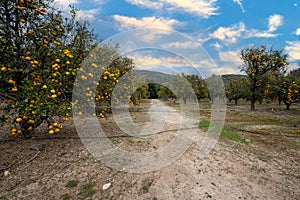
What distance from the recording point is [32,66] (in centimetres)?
425

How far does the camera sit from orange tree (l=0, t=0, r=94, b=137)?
150 inches

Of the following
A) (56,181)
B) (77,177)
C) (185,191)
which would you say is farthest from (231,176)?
(56,181)

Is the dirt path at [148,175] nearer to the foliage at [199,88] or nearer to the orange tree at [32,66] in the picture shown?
the orange tree at [32,66]

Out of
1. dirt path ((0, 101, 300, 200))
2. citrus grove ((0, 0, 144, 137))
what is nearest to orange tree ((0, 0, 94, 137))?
citrus grove ((0, 0, 144, 137))

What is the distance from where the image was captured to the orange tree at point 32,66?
3.82 metres

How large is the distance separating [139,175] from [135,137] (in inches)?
115

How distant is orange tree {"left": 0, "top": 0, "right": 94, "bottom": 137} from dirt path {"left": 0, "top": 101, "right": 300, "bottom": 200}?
1.32 m

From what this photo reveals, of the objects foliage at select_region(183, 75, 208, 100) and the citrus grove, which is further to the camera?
foliage at select_region(183, 75, 208, 100)

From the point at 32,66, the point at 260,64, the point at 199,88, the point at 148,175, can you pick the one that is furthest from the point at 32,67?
the point at 199,88

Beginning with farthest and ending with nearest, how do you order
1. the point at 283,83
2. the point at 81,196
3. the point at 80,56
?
the point at 283,83, the point at 80,56, the point at 81,196

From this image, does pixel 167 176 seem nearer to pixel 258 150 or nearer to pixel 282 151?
pixel 258 150

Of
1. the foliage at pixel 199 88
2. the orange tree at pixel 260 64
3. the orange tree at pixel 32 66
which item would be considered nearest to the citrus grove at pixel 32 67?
the orange tree at pixel 32 66

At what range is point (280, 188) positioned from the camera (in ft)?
13.9

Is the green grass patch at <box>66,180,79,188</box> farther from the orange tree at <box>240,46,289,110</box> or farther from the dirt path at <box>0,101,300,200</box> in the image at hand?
the orange tree at <box>240,46,289,110</box>
